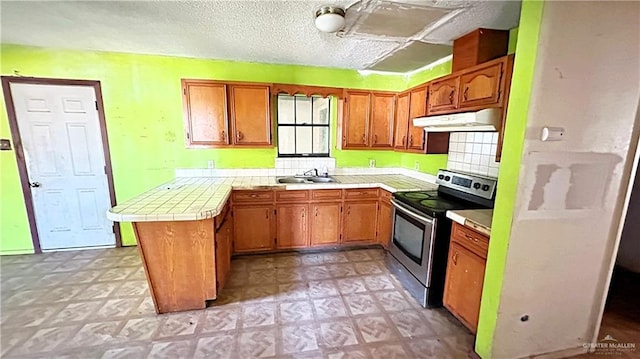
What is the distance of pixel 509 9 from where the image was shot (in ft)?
6.27

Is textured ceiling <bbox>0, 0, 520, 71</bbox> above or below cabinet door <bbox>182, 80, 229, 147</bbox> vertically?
above

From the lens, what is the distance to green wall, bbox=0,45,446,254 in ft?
10.1

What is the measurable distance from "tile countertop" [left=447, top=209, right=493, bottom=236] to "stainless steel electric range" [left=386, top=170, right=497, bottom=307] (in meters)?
0.12

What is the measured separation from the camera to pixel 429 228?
89.8 inches

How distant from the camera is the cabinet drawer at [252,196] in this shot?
313cm

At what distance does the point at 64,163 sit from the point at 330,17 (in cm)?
357

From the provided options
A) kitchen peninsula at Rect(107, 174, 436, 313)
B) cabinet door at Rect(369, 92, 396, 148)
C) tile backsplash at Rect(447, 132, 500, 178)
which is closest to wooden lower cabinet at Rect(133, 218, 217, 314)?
kitchen peninsula at Rect(107, 174, 436, 313)

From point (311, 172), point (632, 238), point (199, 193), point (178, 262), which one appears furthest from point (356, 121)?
point (632, 238)

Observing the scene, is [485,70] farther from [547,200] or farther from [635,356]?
[635,356]

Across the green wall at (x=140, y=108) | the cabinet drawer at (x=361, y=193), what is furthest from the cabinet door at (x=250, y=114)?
the cabinet drawer at (x=361, y=193)

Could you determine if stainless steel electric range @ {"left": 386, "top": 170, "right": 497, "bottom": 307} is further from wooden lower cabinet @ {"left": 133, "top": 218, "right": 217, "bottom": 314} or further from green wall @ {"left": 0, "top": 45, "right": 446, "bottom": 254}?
wooden lower cabinet @ {"left": 133, "top": 218, "right": 217, "bottom": 314}

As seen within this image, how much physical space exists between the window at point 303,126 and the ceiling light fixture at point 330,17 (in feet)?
5.54

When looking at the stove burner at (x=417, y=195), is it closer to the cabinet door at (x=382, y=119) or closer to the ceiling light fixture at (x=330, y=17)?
the cabinet door at (x=382, y=119)

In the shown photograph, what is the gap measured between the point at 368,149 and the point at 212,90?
7.10ft
